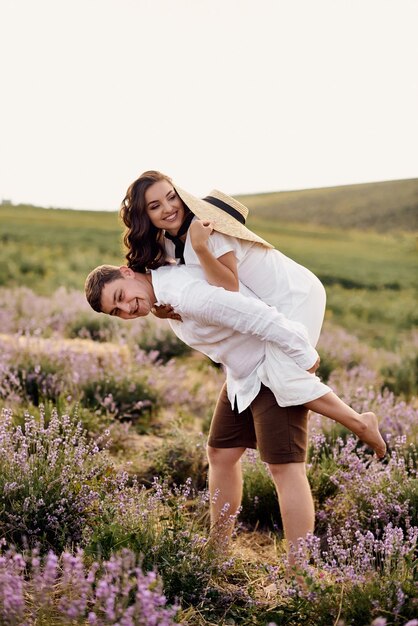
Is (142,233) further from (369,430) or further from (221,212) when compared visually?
(369,430)

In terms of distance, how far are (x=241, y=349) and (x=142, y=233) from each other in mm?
732

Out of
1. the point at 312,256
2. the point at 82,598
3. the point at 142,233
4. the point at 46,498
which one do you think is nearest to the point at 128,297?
the point at 142,233

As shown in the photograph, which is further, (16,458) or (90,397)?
(90,397)

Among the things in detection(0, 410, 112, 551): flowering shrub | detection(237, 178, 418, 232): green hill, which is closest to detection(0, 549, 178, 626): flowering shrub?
detection(0, 410, 112, 551): flowering shrub

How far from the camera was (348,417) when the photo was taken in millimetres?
3062

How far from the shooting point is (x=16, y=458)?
130 inches

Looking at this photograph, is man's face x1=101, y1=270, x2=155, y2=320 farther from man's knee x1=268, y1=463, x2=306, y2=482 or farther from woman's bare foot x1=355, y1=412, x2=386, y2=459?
woman's bare foot x1=355, y1=412, x2=386, y2=459

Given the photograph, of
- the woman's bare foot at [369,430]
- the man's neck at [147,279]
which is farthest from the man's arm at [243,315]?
the woman's bare foot at [369,430]

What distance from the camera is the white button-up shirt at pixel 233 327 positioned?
2863mm

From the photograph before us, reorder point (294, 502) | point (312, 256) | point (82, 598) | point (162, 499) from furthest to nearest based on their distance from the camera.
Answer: point (312, 256), point (162, 499), point (294, 502), point (82, 598)

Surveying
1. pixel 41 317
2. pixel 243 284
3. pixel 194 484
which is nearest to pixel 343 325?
pixel 41 317

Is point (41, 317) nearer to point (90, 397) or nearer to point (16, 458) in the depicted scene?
point (90, 397)

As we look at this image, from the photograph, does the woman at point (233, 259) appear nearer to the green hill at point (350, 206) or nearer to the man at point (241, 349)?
the man at point (241, 349)

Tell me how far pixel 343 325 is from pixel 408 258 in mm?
11371
